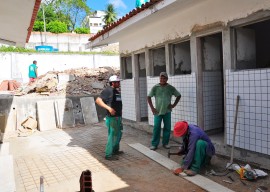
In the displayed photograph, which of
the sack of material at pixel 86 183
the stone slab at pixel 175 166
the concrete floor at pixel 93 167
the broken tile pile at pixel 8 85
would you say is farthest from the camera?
the broken tile pile at pixel 8 85

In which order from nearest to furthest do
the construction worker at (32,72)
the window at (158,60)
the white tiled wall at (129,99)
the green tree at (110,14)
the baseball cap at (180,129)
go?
the baseball cap at (180,129), the window at (158,60), the white tiled wall at (129,99), the construction worker at (32,72), the green tree at (110,14)

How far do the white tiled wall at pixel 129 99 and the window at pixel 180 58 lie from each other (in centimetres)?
243

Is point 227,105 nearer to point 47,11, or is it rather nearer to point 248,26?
point 248,26

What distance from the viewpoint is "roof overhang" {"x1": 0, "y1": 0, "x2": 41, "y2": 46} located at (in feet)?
16.4

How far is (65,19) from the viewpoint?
143ft

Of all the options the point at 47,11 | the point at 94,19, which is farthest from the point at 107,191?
the point at 94,19

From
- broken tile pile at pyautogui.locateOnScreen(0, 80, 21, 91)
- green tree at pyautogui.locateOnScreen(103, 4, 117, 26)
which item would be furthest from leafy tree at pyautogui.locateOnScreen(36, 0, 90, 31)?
broken tile pile at pyautogui.locateOnScreen(0, 80, 21, 91)

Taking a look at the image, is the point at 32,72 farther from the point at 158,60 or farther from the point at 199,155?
the point at 199,155

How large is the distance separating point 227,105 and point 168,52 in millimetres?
2434

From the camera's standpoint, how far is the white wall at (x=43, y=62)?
1622cm

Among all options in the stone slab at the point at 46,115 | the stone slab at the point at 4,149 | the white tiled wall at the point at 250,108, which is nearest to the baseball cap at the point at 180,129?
the white tiled wall at the point at 250,108

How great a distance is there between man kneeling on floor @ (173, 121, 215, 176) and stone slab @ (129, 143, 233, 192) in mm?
133

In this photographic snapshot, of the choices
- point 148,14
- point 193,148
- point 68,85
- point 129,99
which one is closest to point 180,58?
point 148,14

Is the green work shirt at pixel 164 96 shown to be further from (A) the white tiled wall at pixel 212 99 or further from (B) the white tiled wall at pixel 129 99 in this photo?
(B) the white tiled wall at pixel 129 99
